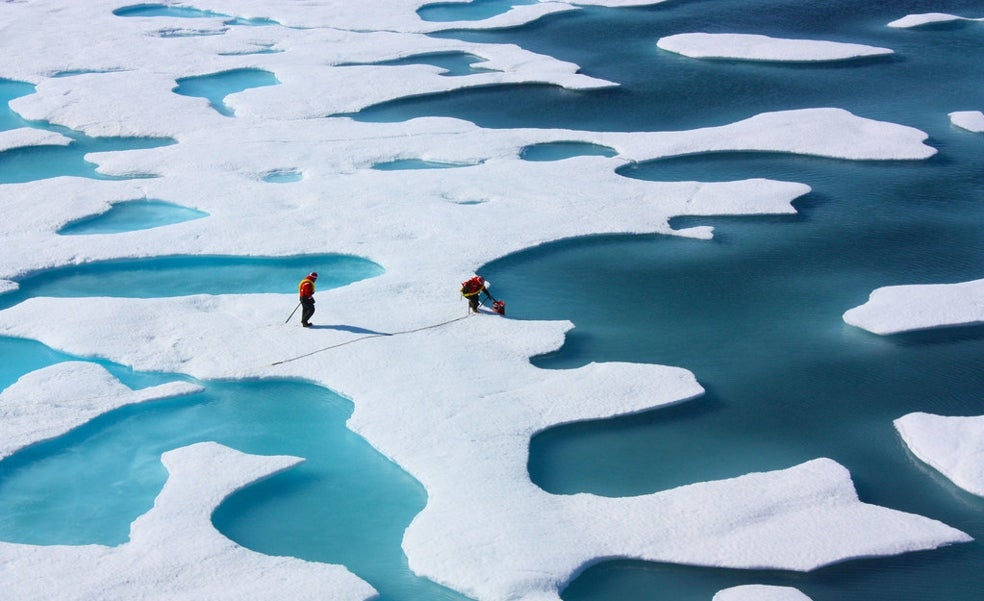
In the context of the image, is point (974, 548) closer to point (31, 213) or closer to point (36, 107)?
point (31, 213)

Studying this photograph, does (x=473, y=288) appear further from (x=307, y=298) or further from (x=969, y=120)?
(x=969, y=120)

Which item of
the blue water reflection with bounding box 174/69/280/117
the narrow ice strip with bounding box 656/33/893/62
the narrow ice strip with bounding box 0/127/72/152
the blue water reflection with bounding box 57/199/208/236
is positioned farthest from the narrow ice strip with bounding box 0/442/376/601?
the narrow ice strip with bounding box 656/33/893/62

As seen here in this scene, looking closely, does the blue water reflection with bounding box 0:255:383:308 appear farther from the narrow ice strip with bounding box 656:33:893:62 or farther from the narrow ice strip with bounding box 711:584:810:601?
the narrow ice strip with bounding box 656:33:893:62

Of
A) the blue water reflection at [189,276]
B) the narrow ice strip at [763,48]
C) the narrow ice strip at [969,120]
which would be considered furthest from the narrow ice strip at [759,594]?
the narrow ice strip at [763,48]

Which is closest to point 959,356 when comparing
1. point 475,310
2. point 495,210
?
point 475,310

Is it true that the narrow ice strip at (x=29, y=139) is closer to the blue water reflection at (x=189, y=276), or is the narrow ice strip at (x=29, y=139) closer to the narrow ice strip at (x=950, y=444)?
the blue water reflection at (x=189, y=276)

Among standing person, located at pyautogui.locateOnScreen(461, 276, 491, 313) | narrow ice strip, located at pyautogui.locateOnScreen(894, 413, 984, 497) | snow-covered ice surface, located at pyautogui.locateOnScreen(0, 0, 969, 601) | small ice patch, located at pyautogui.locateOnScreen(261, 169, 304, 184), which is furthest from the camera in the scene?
small ice patch, located at pyautogui.locateOnScreen(261, 169, 304, 184)
